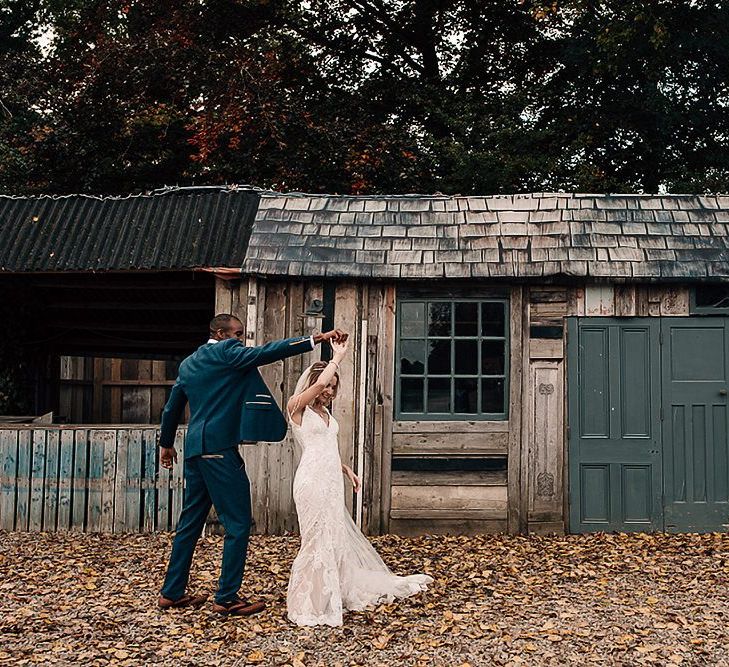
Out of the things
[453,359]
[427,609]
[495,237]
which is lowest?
[427,609]

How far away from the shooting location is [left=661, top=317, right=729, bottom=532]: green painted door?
30.2 ft

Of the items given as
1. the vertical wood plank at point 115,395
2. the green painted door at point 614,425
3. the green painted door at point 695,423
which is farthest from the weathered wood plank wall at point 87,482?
the vertical wood plank at point 115,395

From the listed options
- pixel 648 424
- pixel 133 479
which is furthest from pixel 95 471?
pixel 648 424

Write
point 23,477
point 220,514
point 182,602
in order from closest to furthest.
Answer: point 220,514 < point 182,602 < point 23,477

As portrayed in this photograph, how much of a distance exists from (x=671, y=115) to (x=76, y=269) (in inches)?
506

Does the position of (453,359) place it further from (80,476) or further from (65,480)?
(65,480)

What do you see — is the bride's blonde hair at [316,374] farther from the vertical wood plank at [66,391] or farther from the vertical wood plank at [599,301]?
the vertical wood plank at [66,391]

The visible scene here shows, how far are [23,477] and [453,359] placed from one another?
454 centimetres

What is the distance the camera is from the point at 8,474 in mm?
9508

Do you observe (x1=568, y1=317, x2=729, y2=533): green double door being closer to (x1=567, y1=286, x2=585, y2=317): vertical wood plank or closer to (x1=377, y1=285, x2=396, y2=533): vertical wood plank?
(x1=567, y1=286, x2=585, y2=317): vertical wood plank

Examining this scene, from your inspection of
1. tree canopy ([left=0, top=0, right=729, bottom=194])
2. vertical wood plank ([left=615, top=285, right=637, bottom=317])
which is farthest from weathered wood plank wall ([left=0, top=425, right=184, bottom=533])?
tree canopy ([left=0, top=0, right=729, bottom=194])

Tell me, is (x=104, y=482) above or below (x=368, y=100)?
below

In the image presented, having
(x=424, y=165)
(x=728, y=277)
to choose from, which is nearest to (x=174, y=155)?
(x=424, y=165)

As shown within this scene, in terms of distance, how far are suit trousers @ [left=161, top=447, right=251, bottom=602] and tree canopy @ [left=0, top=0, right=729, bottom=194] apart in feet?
37.0
